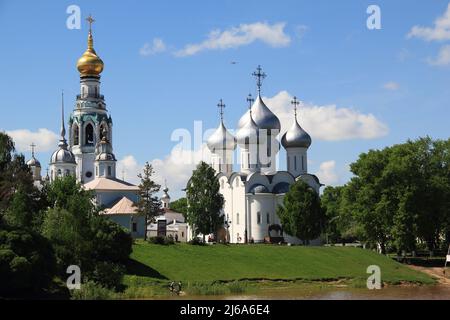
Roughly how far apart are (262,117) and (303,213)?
14327 millimetres

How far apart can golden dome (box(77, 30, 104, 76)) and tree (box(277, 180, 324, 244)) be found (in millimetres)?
35849

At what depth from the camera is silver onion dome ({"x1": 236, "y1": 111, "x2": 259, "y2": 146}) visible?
75.1 m

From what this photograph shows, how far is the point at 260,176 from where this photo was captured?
74.9 m

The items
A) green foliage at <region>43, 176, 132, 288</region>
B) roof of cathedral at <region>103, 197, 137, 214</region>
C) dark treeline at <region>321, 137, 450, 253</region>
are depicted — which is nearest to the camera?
green foliage at <region>43, 176, 132, 288</region>

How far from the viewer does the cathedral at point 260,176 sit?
72.9 metres

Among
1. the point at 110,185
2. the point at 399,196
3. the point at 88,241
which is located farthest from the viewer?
the point at 110,185

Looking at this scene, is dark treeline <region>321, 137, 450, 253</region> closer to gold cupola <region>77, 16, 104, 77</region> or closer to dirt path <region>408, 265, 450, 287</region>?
dirt path <region>408, 265, 450, 287</region>

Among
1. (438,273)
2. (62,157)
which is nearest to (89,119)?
(62,157)

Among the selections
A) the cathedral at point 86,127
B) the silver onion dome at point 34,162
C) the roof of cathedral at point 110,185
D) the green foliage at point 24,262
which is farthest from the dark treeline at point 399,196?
the silver onion dome at point 34,162

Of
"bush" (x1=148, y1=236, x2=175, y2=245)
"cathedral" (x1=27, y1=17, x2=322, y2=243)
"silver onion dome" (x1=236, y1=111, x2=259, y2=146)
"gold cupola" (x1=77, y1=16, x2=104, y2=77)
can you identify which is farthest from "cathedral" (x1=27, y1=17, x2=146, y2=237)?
"bush" (x1=148, y1=236, x2=175, y2=245)

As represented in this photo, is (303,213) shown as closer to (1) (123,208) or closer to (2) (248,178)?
(2) (248,178)

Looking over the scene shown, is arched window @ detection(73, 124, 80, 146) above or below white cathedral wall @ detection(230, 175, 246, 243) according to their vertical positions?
above

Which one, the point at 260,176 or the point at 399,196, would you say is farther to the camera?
the point at 260,176
